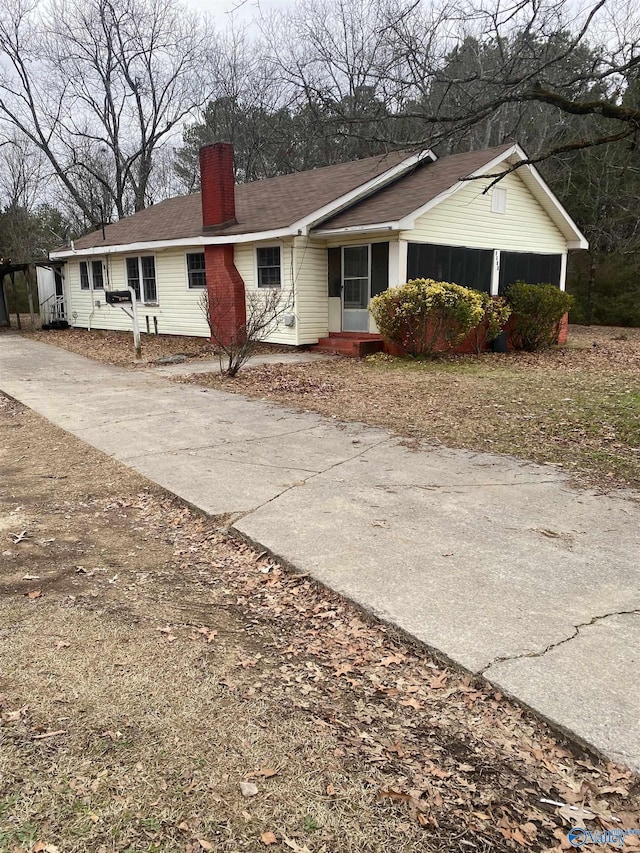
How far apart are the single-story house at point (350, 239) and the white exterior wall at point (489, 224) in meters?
0.04

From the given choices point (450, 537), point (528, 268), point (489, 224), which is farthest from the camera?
point (528, 268)

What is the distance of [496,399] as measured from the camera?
8.81m

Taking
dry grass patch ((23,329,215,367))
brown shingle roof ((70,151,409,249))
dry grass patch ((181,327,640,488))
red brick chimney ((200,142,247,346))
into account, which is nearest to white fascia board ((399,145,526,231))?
brown shingle roof ((70,151,409,249))

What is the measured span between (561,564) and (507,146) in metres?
13.8

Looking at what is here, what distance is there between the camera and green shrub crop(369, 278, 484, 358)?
40.9 ft

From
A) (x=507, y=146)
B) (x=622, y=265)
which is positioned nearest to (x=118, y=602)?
(x=507, y=146)

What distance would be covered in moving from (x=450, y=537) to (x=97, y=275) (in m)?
20.5

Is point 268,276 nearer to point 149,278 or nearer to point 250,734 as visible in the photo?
point 149,278

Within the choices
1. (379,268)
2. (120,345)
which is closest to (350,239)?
(379,268)

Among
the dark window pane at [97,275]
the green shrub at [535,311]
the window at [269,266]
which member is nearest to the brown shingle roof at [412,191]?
the window at [269,266]

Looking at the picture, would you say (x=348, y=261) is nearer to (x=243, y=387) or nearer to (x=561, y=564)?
(x=243, y=387)

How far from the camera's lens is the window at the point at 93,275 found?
21.3 m

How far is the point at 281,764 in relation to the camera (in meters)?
2.11

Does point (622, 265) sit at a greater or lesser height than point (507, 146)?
lesser
